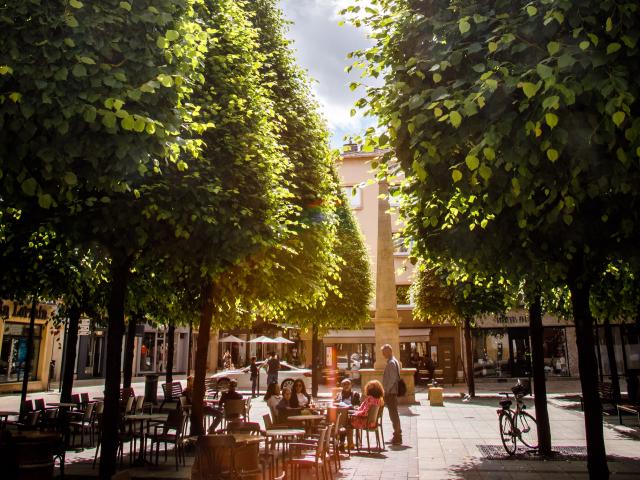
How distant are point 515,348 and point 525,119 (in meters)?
32.8

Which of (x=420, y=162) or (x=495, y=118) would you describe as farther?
(x=420, y=162)

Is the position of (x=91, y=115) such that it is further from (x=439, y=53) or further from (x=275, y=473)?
(x=275, y=473)

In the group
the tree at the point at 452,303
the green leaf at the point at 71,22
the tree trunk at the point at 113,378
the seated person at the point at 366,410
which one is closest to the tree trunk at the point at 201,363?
the tree trunk at the point at 113,378

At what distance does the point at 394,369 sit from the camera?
484 inches

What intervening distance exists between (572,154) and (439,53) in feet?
5.76

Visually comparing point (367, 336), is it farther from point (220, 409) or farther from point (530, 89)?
point (530, 89)

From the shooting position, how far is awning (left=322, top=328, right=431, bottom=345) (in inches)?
1353

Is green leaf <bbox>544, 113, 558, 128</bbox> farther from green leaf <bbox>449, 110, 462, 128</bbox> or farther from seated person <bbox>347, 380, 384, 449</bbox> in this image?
seated person <bbox>347, 380, 384, 449</bbox>

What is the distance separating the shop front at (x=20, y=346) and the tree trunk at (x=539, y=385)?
73.3 feet

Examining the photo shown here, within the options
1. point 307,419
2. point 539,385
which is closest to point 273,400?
point 307,419

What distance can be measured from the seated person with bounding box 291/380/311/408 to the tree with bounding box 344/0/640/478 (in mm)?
5730

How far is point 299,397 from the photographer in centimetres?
1177

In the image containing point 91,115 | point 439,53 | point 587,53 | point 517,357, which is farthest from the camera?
point 517,357

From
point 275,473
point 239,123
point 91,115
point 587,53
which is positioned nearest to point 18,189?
point 91,115
